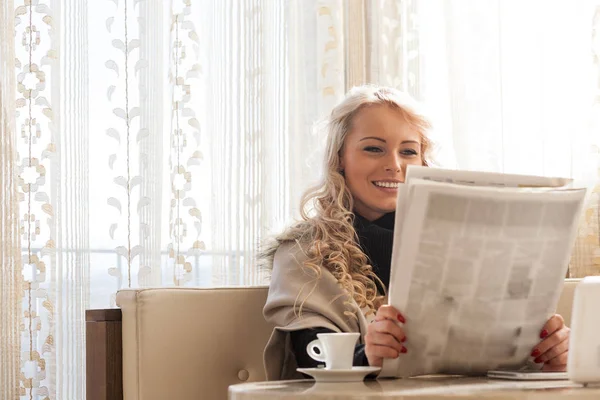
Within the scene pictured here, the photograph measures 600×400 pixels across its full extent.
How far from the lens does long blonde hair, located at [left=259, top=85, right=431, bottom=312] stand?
1.78 metres

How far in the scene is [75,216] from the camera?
248cm

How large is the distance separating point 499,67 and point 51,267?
1505mm

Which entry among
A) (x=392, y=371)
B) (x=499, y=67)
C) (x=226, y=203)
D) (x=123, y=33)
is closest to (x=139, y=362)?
(x=392, y=371)

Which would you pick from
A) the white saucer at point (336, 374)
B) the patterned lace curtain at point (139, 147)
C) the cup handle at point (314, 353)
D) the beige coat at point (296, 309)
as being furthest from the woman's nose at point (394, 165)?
the white saucer at point (336, 374)

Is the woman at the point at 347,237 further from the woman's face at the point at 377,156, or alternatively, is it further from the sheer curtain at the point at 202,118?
the sheer curtain at the point at 202,118

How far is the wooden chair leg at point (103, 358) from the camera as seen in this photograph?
5.47 feet

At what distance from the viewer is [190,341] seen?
1.76 metres

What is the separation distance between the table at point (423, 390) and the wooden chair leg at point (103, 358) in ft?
1.93

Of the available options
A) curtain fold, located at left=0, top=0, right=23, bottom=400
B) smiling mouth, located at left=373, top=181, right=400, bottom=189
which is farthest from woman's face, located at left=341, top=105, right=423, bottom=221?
curtain fold, located at left=0, top=0, right=23, bottom=400

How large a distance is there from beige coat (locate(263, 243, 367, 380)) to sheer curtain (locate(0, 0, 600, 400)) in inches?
25.9

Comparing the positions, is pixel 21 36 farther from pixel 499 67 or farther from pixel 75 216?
pixel 499 67

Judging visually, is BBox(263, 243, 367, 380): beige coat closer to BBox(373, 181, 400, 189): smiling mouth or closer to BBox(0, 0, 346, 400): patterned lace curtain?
BBox(373, 181, 400, 189): smiling mouth

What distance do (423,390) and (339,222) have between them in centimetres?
88

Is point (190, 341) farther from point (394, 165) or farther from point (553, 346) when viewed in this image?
point (553, 346)
